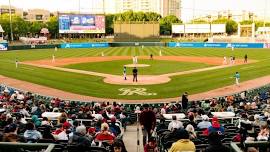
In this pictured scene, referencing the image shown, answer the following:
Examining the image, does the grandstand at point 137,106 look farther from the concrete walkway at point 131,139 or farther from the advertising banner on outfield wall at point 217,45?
the advertising banner on outfield wall at point 217,45

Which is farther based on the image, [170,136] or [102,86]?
[102,86]

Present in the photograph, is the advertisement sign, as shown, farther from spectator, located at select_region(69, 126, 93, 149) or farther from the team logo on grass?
spectator, located at select_region(69, 126, 93, 149)

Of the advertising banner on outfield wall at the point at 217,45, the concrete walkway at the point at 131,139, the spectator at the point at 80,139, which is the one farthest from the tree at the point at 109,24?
the spectator at the point at 80,139

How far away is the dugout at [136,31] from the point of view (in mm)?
108188

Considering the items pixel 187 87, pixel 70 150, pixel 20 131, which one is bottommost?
pixel 187 87

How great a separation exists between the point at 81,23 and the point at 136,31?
17441 mm

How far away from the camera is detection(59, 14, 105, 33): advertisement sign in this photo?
9853 centimetres

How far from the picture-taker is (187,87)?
3212 cm

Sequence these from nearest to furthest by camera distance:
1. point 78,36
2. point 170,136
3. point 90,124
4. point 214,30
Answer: point 170,136 → point 90,124 → point 78,36 → point 214,30

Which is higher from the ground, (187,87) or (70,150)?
(70,150)

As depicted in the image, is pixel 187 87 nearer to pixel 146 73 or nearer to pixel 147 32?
pixel 146 73

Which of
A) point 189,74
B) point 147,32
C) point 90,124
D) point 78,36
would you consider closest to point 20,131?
point 90,124

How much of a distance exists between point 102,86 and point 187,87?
25.8ft

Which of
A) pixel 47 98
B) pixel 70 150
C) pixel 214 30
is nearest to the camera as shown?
pixel 70 150
